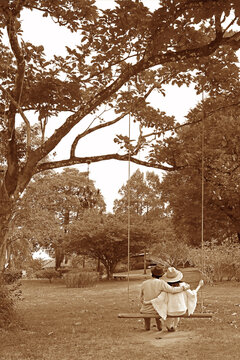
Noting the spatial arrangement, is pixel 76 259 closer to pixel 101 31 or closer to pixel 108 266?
pixel 108 266

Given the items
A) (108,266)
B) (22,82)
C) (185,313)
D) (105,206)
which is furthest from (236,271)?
(105,206)

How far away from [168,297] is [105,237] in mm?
19980

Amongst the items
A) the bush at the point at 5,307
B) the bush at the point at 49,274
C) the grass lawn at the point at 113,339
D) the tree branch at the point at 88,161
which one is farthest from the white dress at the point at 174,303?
the bush at the point at 49,274

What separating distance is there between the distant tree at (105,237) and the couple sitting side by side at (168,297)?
1893 cm

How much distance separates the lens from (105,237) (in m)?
28.0

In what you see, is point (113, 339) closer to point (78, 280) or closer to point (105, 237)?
point (78, 280)

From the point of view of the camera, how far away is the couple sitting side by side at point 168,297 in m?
7.94

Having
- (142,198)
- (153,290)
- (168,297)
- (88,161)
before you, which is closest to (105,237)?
(88,161)

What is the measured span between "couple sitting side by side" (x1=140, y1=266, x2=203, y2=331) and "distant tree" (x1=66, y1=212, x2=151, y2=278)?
62.1 feet

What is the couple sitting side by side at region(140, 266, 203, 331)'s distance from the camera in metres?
7.94

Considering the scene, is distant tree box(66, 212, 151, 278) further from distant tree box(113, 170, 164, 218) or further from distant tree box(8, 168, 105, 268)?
distant tree box(113, 170, 164, 218)

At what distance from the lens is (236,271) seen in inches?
862

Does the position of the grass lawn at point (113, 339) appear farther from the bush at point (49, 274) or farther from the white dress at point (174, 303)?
the bush at point (49, 274)

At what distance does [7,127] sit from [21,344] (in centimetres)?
457
